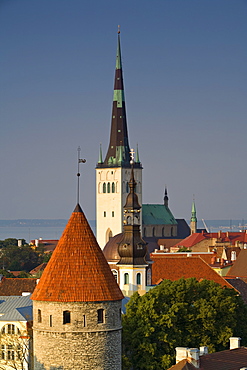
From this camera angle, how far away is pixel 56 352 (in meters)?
30.4

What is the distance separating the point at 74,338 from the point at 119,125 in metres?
122

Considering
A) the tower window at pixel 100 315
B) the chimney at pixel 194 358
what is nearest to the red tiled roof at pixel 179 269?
the chimney at pixel 194 358

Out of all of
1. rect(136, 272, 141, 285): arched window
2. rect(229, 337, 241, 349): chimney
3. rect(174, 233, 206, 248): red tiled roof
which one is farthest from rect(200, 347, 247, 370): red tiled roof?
rect(174, 233, 206, 248): red tiled roof

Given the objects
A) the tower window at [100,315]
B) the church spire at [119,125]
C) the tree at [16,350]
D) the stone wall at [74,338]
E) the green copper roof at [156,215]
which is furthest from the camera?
the green copper roof at [156,215]

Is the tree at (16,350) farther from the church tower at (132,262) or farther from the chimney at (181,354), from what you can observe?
the church tower at (132,262)

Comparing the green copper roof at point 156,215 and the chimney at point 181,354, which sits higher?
the green copper roof at point 156,215

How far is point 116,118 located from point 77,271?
12107 cm

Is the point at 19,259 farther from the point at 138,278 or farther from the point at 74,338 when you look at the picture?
the point at 74,338

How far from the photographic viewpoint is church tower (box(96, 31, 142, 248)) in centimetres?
15212

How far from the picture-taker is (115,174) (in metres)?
156

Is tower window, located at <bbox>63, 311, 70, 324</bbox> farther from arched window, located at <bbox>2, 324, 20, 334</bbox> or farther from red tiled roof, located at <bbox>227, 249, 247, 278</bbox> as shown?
red tiled roof, located at <bbox>227, 249, 247, 278</bbox>

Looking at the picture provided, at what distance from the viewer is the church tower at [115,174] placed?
499 feet

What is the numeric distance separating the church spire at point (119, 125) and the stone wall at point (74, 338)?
122 meters

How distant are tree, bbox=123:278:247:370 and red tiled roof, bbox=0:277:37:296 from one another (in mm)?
21766
